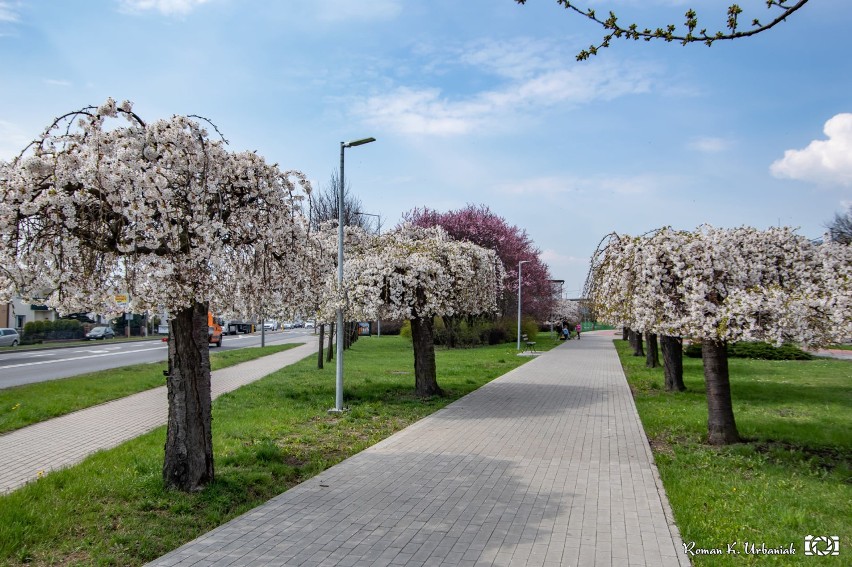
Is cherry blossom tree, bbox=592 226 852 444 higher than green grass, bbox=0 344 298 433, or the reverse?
cherry blossom tree, bbox=592 226 852 444

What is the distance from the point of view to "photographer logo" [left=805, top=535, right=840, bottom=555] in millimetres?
4992

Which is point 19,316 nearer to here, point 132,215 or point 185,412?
point 185,412

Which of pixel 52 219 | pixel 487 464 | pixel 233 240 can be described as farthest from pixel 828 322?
pixel 52 219

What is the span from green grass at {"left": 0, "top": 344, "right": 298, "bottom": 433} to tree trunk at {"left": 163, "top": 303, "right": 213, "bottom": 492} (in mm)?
5419

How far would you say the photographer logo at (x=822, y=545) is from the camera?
16.4 ft

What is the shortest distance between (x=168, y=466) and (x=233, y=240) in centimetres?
231

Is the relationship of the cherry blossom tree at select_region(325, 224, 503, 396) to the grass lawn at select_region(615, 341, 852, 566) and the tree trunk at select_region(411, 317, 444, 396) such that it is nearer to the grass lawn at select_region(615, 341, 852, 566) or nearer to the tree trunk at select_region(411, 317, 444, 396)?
the tree trunk at select_region(411, 317, 444, 396)

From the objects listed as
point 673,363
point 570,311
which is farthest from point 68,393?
point 570,311

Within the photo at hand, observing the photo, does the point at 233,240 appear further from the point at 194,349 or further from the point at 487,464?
the point at 487,464

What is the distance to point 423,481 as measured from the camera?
281 inches

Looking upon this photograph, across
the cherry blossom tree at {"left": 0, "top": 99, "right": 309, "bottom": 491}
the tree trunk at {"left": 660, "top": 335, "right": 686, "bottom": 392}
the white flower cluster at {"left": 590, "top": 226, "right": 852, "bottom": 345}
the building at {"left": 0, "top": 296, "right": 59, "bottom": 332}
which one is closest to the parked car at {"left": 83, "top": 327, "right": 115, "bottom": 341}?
the building at {"left": 0, "top": 296, "right": 59, "bottom": 332}

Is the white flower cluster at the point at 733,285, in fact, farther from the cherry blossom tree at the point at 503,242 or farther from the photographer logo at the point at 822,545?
the cherry blossom tree at the point at 503,242

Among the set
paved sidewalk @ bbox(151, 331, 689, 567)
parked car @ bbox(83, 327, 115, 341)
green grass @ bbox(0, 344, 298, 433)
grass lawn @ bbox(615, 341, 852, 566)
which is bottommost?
grass lawn @ bbox(615, 341, 852, 566)

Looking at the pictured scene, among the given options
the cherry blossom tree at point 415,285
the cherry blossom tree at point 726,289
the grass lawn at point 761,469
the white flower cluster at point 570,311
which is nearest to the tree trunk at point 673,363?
the grass lawn at point 761,469
